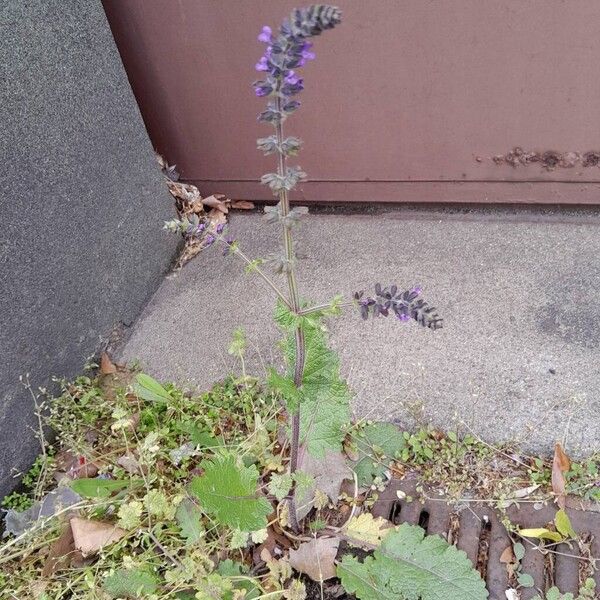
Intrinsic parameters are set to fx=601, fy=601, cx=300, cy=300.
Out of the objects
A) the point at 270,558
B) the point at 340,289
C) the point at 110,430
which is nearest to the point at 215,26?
the point at 340,289

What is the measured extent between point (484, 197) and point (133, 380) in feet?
5.60

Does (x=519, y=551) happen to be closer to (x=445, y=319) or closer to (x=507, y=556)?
(x=507, y=556)

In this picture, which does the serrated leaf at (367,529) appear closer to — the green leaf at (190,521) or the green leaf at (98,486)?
the green leaf at (190,521)

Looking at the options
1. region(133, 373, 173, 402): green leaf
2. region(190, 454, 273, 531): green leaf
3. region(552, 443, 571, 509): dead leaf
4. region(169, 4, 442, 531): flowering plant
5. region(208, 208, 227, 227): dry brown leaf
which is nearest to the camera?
region(169, 4, 442, 531): flowering plant

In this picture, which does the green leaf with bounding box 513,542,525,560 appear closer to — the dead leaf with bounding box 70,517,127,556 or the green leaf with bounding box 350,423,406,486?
the green leaf with bounding box 350,423,406,486

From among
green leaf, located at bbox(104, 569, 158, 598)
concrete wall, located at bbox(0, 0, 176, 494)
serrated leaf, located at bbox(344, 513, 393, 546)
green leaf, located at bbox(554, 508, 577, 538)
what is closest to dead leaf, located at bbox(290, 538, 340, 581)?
serrated leaf, located at bbox(344, 513, 393, 546)

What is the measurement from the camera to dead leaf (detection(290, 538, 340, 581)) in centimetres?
169

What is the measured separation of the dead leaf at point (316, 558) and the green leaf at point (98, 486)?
593 millimetres

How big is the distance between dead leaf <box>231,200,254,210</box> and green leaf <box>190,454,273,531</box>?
1.70m

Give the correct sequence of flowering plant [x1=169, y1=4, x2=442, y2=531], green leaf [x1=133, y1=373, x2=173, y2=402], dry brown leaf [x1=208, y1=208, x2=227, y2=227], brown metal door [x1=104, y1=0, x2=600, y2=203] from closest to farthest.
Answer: flowering plant [x1=169, y1=4, x2=442, y2=531] < green leaf [x1=133, y1=373, x2=173, y2=402] < brown metal door [x1=104, y1=0, x2=600, y2=203] < dry brown leaf [x1=208, y1=208, x2=227, y2=227]

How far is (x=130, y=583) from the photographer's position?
5.54 feet

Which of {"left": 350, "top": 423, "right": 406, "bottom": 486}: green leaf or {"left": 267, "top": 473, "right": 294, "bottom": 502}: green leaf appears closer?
{"left": 267, "top": 473, "right": 294, "bottom": 502}: green leaf

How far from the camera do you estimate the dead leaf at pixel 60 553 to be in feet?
6.00

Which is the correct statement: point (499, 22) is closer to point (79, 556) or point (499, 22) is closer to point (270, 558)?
point (270, 558)
